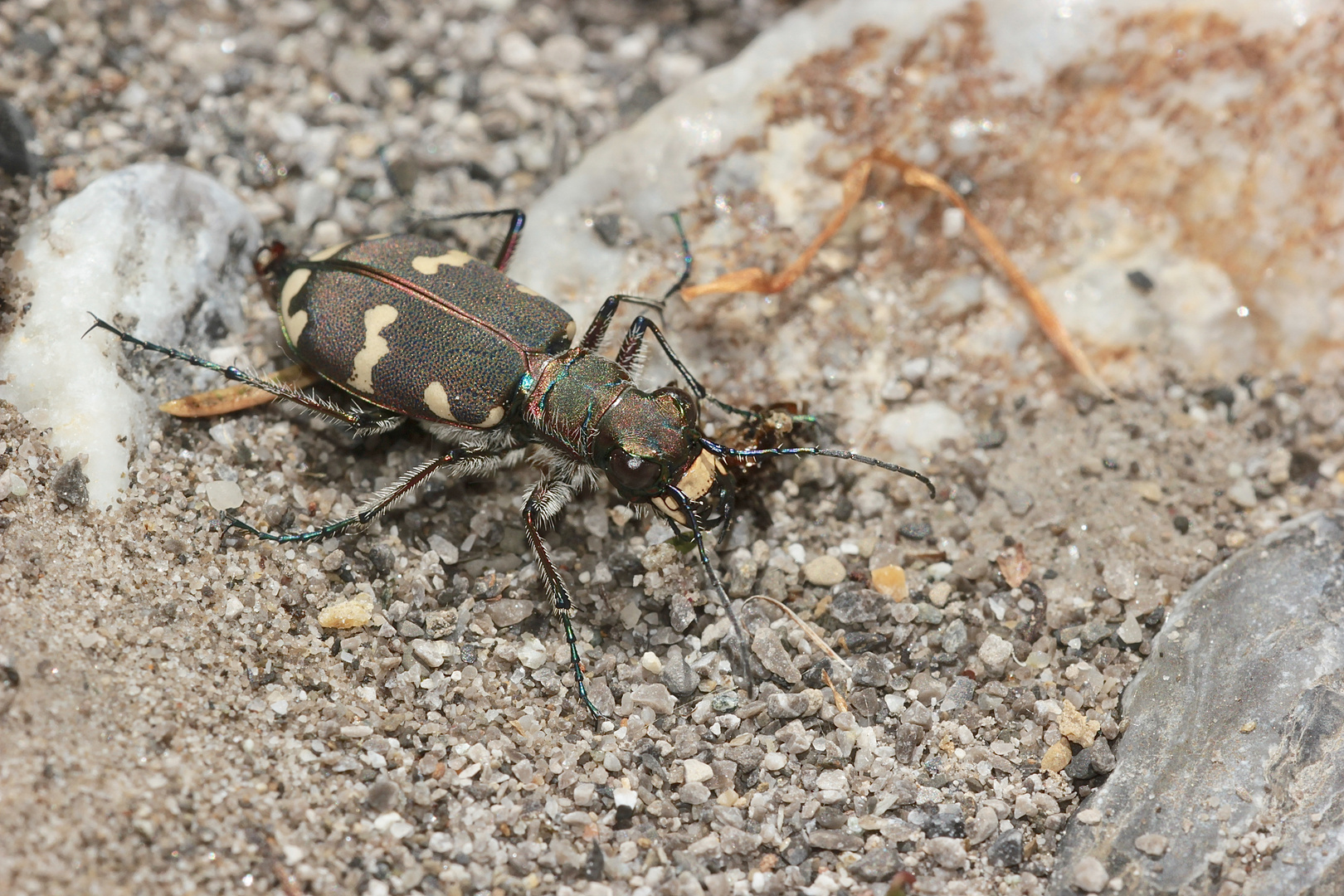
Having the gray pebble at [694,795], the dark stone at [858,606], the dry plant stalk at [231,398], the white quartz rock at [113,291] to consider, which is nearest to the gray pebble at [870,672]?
the dark stone at [858,606]

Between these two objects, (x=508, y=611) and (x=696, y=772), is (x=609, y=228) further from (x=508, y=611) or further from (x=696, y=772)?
(x=696, y=772)

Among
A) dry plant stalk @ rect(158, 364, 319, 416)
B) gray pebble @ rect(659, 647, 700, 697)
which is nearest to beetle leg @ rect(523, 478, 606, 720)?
gray pebble @ rect(659, 647, 700, 697)

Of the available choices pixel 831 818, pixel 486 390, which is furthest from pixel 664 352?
pixel 831 818

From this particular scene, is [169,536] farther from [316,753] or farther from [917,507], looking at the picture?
[917,507]

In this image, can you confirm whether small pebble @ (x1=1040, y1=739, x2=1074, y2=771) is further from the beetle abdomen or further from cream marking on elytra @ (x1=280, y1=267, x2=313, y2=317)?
cream marking on elytra @ (x1=280, y1=267, x2=313, y2=317)

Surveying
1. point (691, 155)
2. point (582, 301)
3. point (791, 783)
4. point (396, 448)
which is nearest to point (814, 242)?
point (691, 155)

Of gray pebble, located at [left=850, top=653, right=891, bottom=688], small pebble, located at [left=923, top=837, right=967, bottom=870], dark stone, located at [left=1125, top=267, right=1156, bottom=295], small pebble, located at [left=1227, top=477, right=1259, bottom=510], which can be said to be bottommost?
small pebble, located at [left=923, top=837, right=967, bottom=870]

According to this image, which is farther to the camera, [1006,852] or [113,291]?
[113,291]

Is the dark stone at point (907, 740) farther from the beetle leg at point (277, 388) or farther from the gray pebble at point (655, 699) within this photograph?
the beetle leg at point (277, 388)
